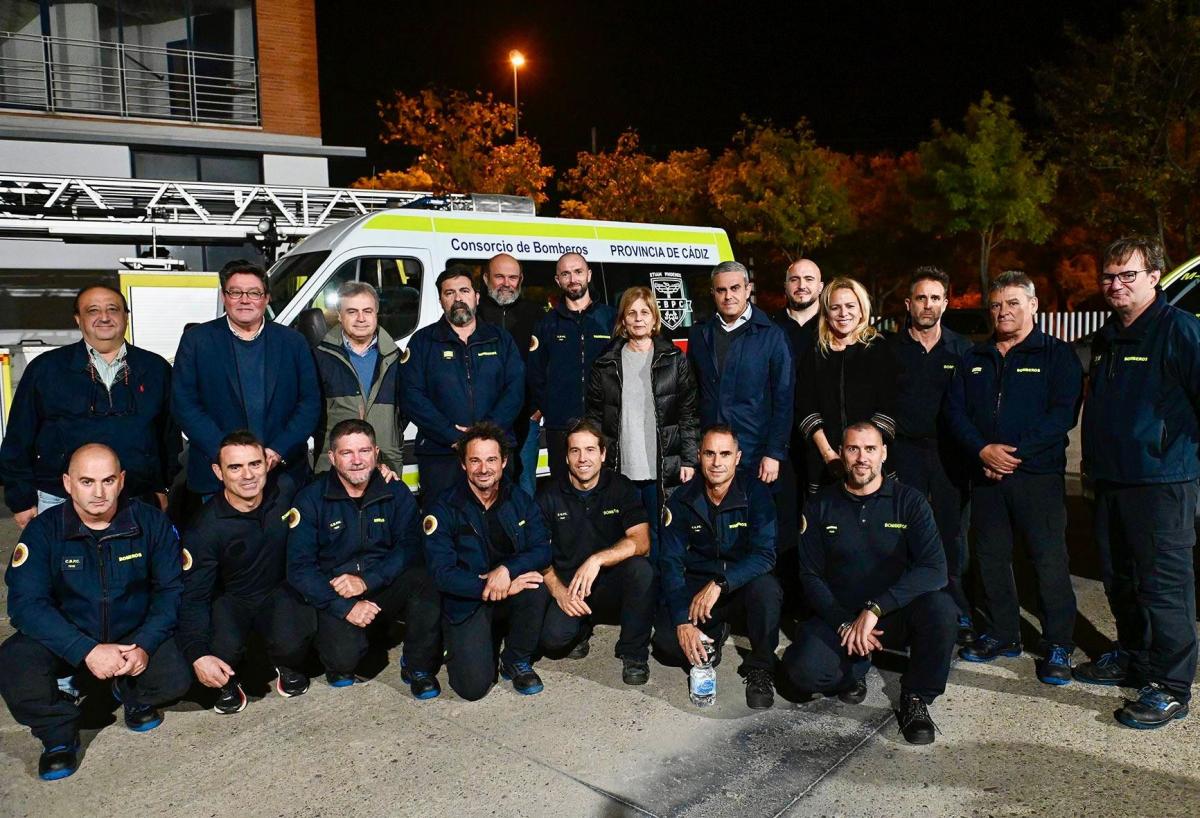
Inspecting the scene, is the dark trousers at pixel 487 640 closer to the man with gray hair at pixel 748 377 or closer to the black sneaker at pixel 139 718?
the black sneaker at pixel 139 718

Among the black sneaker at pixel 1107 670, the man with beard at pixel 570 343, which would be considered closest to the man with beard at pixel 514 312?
the man with beard at pixel 570 343

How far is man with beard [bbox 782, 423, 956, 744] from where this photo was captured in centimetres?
388

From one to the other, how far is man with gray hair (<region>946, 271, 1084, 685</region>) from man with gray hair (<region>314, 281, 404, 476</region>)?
10.0 feet

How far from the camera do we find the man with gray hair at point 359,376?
16.7ft

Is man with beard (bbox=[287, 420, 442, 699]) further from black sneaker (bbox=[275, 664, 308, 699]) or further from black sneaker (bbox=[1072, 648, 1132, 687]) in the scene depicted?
black sneaker (bbox=[1072, 648, 1132, 687])

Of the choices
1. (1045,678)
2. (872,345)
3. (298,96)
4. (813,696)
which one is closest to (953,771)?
(813,696)

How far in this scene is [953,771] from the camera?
3418 millimetres

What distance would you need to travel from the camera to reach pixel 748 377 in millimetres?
4980

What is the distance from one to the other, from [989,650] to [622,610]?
1.80 meters

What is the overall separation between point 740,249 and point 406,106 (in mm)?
14354

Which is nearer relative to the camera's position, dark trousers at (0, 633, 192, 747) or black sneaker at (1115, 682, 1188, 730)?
dark trousers at (0, 633, 192, 747)

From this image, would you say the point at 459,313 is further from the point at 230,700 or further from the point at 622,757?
the point at 622,757

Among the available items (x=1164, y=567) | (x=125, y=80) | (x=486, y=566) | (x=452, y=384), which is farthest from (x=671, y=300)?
(x=125, y=80)

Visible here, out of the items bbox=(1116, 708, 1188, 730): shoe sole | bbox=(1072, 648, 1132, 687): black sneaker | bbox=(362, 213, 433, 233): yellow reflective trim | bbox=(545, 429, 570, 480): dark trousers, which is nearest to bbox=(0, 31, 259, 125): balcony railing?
bbox=(362, 213, 433, 233): yellow reflective trim
